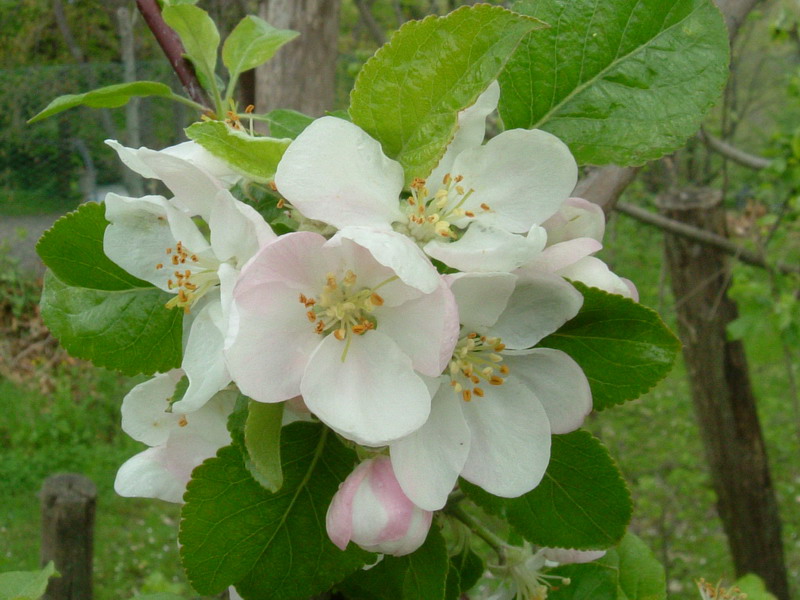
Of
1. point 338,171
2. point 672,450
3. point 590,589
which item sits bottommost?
point 672,450

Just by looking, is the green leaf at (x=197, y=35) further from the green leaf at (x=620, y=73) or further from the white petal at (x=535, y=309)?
the white petal at (x=535, y=309)

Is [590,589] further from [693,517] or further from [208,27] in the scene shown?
[693,517]

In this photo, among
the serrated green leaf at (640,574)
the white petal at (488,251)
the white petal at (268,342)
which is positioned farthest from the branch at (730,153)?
the white petal at (268,342)

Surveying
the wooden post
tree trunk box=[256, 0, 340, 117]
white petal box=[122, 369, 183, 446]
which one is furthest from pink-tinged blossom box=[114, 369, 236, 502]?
tree trunk box=[256, 0, 340, 117]

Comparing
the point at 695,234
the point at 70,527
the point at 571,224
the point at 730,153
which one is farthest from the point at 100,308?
the point at 730,153

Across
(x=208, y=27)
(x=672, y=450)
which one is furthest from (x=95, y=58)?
(x=208, y=27)

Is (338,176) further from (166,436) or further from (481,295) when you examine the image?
(166,436)

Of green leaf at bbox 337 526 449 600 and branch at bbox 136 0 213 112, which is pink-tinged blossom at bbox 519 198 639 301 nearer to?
green leaf at bbox 337 526 449 600
